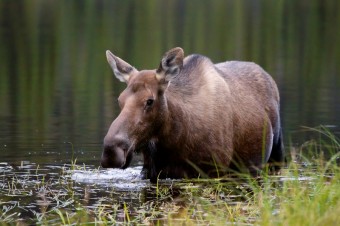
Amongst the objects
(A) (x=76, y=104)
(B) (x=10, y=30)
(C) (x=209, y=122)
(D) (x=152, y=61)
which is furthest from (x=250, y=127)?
(B) (x=10, y=30)

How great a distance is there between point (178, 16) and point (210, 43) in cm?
2747

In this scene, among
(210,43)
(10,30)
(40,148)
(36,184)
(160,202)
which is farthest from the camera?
(10,30)

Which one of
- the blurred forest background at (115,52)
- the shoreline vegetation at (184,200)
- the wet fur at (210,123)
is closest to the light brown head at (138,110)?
the wet fur at (210,123)

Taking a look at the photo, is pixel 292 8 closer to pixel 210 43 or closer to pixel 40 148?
pixel 210 43

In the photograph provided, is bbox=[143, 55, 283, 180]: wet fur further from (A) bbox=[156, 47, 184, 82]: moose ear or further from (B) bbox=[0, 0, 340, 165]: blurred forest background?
(B) bbox=[0, 0, 340, 165]: blurred forest background

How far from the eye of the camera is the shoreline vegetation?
9.10m

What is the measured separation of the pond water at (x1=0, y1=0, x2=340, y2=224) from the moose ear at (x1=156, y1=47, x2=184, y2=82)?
180 cm

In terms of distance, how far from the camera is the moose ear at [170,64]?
40.6 feet

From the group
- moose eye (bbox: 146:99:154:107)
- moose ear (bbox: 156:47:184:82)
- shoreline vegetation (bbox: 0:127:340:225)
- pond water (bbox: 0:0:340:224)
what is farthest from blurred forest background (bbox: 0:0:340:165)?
moose eye (bbox: 146:99:154:107)

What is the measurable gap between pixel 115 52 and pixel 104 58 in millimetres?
2117

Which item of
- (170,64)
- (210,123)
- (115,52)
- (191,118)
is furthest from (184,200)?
(115,52)

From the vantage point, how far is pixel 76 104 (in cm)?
2584

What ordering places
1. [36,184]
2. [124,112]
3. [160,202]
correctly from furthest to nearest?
[36,184], [160,202], [124,112]

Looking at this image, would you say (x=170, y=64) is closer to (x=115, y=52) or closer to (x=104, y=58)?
(x=115, y=52)
